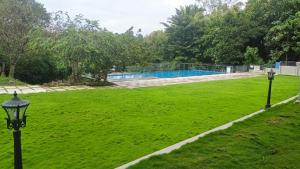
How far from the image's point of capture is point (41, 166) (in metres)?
3.86

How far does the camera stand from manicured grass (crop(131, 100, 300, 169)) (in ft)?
13.0

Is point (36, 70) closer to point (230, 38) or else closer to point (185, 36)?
point (230, 38)

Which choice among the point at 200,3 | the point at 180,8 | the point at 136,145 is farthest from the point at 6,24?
the point at 200,3

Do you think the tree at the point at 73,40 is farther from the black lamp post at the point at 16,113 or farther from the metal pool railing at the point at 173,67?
the black lamp post at the point at 16,113

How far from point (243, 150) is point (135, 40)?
12.2 metres

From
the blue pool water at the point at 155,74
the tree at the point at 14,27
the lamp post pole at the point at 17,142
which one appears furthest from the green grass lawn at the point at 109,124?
the blue pool water at the point at 155,74

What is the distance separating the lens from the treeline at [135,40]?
1299 cm

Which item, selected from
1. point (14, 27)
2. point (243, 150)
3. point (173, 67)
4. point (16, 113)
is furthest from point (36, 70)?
point (16, 113)

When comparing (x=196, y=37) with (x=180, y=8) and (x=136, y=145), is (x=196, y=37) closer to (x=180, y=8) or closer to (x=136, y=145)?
(x=180, y=8)

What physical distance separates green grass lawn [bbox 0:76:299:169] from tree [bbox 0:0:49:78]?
589 centimetres

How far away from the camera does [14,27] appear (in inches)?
564

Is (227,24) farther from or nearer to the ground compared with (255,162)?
farther from the ground

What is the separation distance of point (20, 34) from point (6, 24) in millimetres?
764

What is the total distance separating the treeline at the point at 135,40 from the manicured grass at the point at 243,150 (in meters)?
8.25
